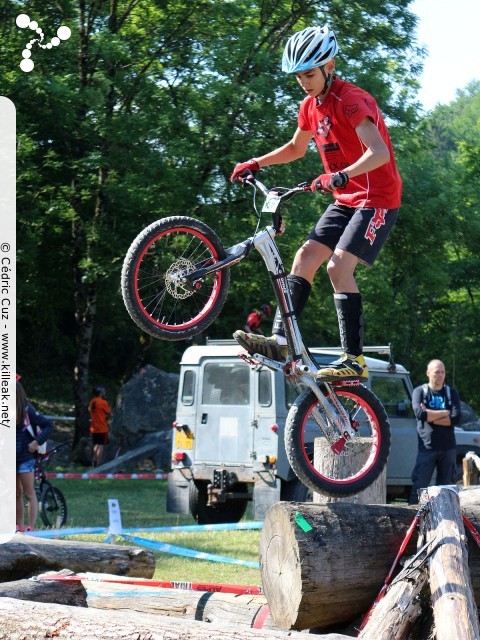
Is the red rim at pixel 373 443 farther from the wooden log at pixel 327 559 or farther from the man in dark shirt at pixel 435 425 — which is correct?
the man in dark shirt at pixel 435 425

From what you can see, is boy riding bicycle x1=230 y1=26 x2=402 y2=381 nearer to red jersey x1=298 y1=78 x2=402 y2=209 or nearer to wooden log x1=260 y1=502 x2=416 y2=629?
red jersey x1=298 y1=78 x2=402 y2=209

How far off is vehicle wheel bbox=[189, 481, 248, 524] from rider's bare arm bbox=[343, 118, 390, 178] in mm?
8582

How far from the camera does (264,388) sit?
43.5 ft

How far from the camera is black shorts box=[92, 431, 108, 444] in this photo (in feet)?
63.7

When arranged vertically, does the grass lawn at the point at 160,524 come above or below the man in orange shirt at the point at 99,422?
below

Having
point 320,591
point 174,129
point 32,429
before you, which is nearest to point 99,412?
point 174,129

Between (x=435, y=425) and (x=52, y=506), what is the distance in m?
4.97

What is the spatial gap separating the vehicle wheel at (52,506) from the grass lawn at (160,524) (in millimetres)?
342

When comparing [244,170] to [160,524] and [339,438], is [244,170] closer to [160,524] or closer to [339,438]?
[339,438]

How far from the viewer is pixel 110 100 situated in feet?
63.2

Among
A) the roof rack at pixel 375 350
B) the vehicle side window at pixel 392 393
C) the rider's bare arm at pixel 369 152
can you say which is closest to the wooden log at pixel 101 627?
the rider's bare arm at pixel 369 152

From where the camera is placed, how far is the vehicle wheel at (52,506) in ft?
39.5

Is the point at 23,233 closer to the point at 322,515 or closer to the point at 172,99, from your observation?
the point at 172,99

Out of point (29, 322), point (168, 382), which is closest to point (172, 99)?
point (168, 382)
